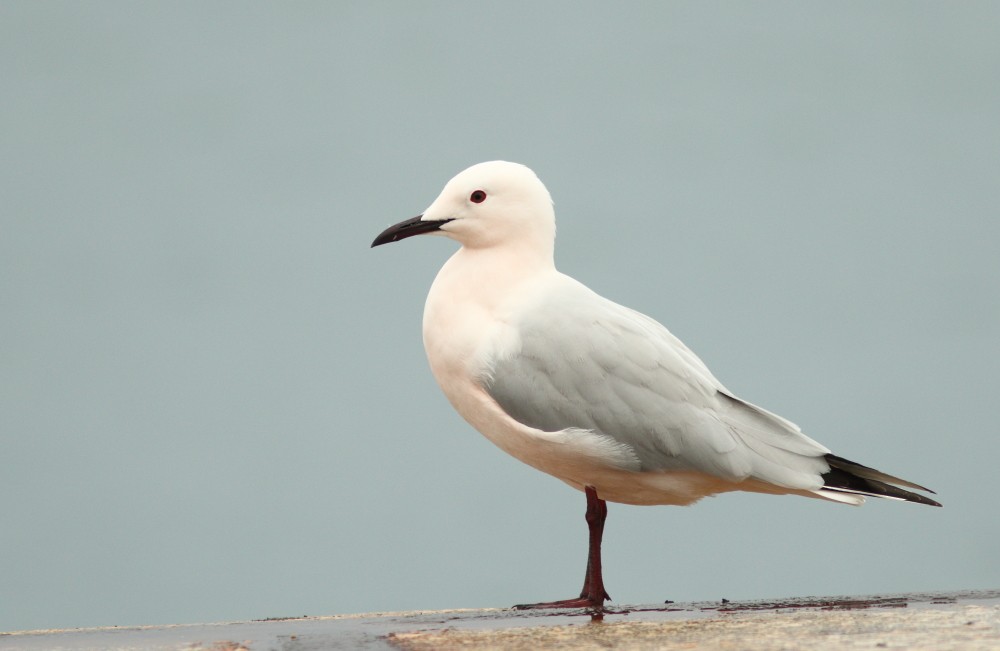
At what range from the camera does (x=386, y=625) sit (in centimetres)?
554

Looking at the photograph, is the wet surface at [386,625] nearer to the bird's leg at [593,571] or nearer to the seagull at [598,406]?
the bird's leg at [593,571]

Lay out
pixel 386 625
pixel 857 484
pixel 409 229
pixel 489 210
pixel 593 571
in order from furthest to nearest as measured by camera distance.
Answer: pixel 409 229 → pixel 489 210 → pixel 857 484 → pixel 593 571 → pixel 386 625

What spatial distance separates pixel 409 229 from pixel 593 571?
210cm

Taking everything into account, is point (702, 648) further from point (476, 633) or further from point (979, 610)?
point (979, 610)

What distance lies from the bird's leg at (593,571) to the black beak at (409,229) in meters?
1.65

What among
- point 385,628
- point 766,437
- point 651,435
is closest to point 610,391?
point 651,435

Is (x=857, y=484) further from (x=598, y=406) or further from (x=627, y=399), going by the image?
(x=598, y=406)

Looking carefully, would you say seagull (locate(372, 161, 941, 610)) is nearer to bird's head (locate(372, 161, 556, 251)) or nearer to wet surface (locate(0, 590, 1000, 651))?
bird's head (locate(372, 161, 556, 251))

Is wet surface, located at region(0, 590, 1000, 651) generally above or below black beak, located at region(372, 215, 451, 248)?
below

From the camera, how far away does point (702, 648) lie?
4199 millimetres

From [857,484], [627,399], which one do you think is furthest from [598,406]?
[857,484]

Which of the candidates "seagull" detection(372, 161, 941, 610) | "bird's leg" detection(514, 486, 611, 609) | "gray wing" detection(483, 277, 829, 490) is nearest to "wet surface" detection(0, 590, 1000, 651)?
"bird's leg" detection(514, 486, 611, 609)

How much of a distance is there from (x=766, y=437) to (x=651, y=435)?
0.66 meters

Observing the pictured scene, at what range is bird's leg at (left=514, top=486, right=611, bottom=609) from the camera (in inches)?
239
